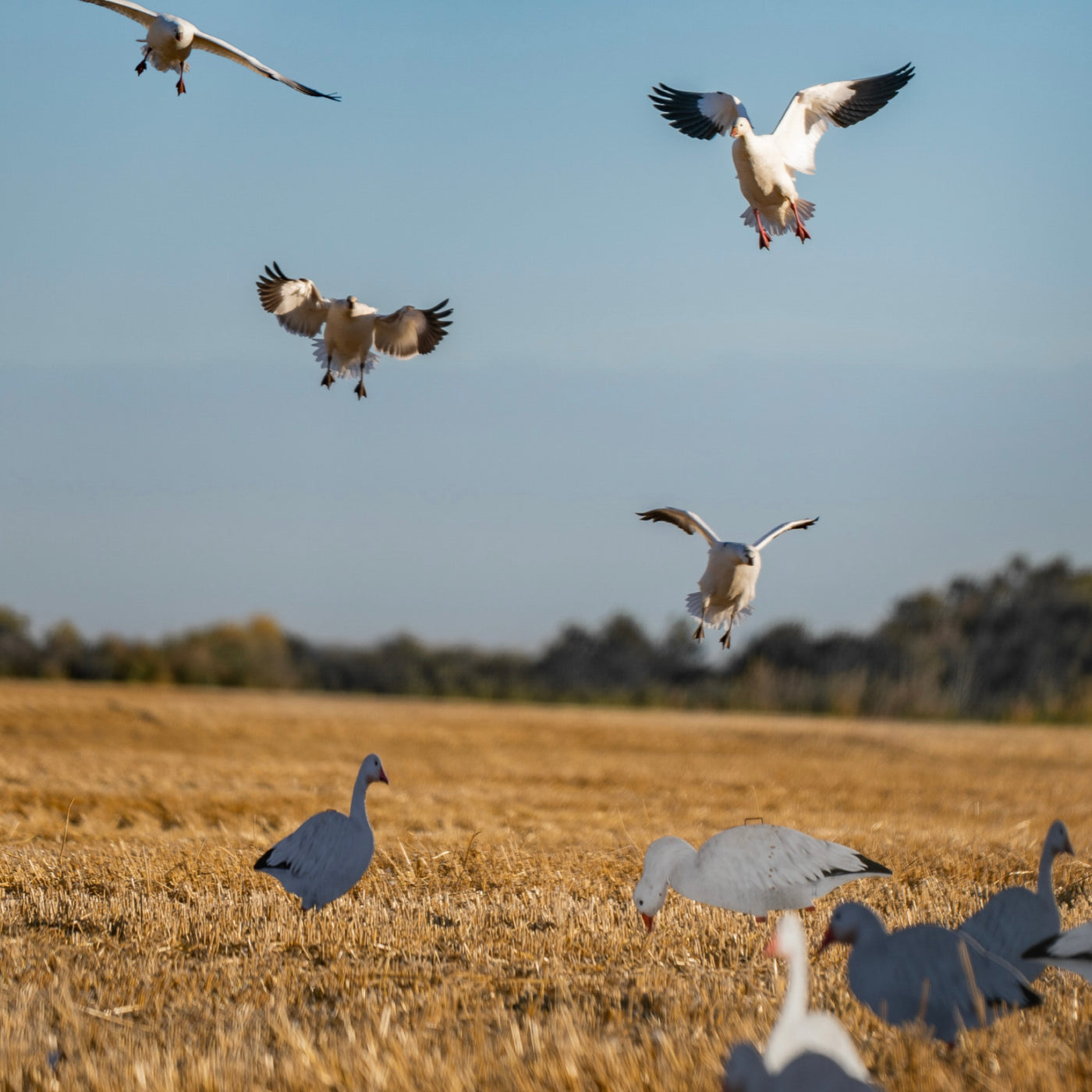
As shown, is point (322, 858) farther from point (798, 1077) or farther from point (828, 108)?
point (828, 108)

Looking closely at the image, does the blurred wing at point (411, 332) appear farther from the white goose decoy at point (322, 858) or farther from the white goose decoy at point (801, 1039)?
the white goose decoy at point (801, 1039)

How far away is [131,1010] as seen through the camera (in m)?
3.82

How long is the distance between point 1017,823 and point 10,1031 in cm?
847

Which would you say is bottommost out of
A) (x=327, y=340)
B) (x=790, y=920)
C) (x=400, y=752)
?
(x=400, y=752)

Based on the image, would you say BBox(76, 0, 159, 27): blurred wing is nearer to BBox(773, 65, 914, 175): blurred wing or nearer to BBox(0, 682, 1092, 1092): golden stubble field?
BBox(773, 65, 914, 175): blurred wing

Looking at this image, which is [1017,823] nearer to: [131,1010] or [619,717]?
[131,1010]

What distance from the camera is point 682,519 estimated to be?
5.82 metres

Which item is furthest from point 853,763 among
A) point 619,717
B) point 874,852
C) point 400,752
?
point 874,852

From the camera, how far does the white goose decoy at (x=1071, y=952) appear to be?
3639 mm

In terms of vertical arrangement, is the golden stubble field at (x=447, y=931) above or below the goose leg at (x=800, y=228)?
below

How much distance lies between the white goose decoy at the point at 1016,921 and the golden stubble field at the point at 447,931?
0.22 meters

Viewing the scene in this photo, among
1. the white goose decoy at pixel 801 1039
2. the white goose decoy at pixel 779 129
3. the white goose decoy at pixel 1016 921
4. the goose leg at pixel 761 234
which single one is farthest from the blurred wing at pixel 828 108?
the white goose decoy at pixel 801 1039

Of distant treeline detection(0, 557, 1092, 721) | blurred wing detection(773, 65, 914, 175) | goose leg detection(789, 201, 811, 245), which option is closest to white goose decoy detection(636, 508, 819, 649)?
goose leg detection(789, 201, 811, 245)

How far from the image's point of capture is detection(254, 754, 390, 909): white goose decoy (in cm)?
525
